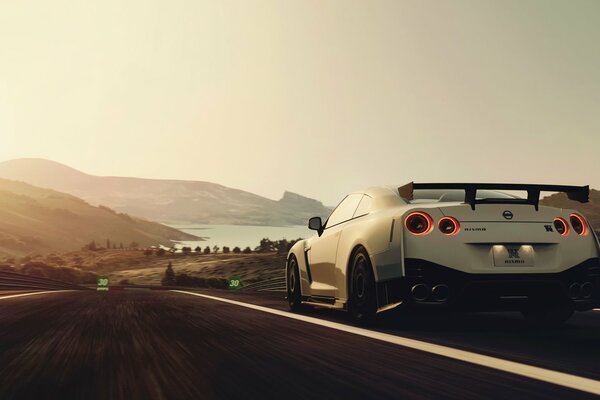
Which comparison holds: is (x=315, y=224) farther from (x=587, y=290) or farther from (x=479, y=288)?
(x=587, y=290)

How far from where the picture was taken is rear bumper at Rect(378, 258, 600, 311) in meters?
6.83

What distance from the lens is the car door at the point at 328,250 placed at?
29.7ft

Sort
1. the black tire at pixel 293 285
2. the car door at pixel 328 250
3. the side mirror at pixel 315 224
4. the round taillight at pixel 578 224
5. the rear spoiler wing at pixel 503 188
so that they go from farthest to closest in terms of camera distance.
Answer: the black tire at pixel 293 285 < the side mirror at pixel 315 224 < the car door at pixel 328 250 < the round taillight at pixel 578 224 < the rear spoiler wing at pixel 503 188

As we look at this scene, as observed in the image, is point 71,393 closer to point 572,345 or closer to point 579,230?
point 572,345

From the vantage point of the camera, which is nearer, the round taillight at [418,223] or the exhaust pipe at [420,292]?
the exhaust pipe at [420,292]

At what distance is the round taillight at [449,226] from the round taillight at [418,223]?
0.11 meters

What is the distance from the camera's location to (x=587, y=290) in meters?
7.17

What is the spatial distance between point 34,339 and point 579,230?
5424mm

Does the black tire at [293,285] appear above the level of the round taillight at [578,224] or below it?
below

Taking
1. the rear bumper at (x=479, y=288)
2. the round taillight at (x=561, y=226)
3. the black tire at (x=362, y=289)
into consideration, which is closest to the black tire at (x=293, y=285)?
the black tire at (x=362, y=289)

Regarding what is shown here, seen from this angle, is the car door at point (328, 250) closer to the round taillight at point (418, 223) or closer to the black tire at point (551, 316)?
the round taillight at point (418, 223)

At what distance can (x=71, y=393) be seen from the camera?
13.3ft

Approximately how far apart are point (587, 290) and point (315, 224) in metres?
3.96

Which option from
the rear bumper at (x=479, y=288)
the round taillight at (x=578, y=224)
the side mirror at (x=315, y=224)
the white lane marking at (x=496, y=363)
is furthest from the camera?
the side mirror at (x=315, y=224)
